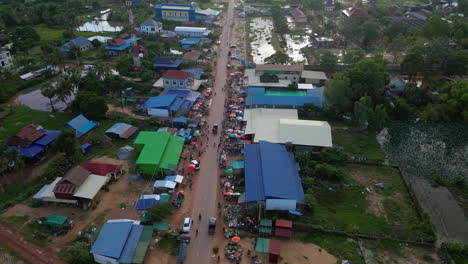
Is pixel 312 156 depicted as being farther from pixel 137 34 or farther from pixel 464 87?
pixel 137 34

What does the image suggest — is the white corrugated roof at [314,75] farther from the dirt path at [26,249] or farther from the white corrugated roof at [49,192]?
the dirt path at [26,249]

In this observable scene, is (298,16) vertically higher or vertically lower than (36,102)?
higher

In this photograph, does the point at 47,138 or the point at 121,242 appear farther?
the point at 47,138

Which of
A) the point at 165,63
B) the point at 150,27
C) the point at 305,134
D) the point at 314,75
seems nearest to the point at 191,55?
the point at 165,63

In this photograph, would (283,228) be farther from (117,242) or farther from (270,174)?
(117,242)

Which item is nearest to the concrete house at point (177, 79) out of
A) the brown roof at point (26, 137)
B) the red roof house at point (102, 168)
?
the brown roof at point (26, 137)
